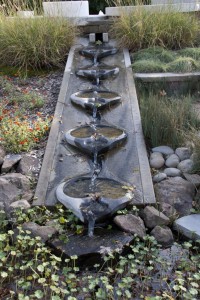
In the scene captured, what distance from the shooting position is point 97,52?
7348 mm

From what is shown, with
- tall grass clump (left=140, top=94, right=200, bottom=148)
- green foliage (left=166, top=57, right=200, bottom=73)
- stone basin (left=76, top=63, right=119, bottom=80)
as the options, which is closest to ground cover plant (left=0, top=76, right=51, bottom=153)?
stone basin (left=76, top=63, right=119, bottom=80)

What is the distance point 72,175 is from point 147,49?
353cm

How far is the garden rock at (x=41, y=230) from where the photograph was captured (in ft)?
11.0

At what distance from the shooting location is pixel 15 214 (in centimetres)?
355

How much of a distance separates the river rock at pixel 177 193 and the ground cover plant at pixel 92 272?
0.45 metres

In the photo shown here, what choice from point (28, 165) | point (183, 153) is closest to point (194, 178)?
point (183, 153)

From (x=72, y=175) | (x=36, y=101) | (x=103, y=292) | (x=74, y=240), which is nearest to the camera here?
(x=103, y=292)

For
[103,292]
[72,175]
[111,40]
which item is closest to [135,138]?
[72,175]

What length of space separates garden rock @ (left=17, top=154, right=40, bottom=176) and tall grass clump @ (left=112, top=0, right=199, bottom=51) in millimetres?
3475

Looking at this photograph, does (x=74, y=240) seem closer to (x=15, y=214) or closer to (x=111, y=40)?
(x=15, y=214)

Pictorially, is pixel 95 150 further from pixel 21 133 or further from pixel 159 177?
pixel 21 133

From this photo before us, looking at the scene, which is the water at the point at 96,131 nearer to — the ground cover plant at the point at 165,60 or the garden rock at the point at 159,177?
the garden rock at the point at 159,177

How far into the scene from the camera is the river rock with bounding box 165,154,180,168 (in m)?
4.39

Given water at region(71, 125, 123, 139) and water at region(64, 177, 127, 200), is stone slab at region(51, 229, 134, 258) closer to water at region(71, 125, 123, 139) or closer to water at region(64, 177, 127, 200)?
water at region(64, 177, 127, 200)
